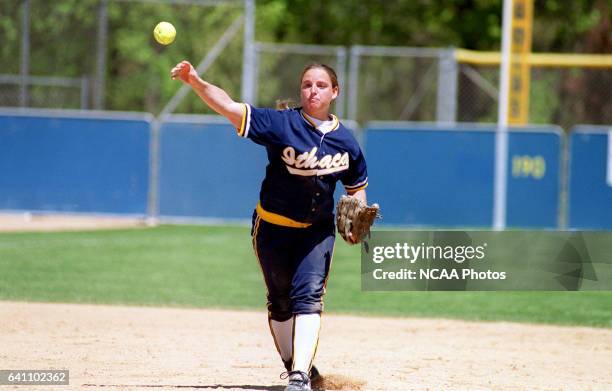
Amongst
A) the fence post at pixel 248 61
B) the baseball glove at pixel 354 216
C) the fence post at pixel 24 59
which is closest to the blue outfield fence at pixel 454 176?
the fence post at pixel 248 61

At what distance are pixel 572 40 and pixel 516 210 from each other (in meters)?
15.4

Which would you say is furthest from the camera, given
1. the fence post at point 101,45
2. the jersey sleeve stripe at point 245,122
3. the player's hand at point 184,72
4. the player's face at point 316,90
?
the fence post at point 101,45

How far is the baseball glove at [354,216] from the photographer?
6223 millimetres

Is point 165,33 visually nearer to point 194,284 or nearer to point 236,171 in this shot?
point 194,284

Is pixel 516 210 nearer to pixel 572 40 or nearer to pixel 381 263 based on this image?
pixel 381 263

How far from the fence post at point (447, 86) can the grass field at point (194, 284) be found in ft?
17.8

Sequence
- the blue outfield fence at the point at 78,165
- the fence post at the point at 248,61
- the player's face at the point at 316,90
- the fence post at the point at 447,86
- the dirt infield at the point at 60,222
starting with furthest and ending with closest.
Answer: the fence post at the point at 447,86, the fence post at the point at 248,61, the blue outfield fence at the point at 78,165, the dirt infield at the point at 60,222, the player's face at the point at 316,90

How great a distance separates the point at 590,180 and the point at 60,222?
8.44 m

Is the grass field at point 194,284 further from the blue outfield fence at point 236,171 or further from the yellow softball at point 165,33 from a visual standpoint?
the yellow softball at point 165,33

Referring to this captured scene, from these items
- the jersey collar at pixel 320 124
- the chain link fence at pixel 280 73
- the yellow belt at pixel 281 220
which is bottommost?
the yellow belt at pixel 281 220

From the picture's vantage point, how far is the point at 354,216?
6238 millimetres

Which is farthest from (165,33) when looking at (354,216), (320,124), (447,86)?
(447,86)

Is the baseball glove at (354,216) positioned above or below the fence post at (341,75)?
below

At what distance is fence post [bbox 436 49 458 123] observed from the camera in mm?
20328
